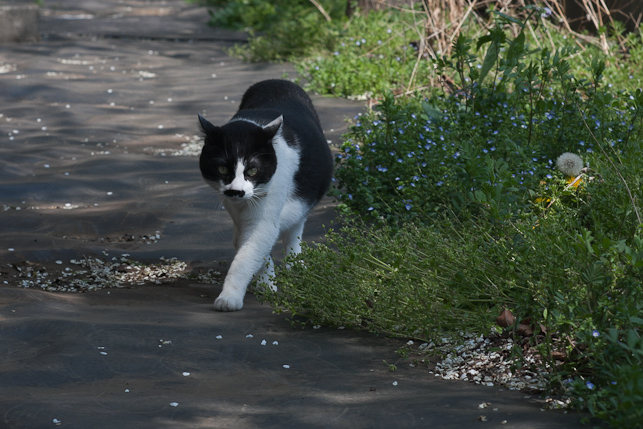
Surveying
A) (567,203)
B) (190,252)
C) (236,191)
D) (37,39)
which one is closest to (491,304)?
(567,203)

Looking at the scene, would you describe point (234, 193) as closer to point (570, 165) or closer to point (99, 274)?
point (99, 274)

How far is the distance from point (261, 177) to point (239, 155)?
16 cm

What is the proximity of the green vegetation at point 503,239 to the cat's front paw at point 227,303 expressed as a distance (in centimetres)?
21

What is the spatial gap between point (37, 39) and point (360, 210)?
989 centimetres

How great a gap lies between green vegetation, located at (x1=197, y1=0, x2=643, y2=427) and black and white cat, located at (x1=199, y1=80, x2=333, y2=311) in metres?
0.27

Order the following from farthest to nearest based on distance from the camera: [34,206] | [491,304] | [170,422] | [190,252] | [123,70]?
[123,70]
[34,206]
[190,252]
[491,304]
[170,422]

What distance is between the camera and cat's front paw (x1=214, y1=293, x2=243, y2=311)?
144 inches

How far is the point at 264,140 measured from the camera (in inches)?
146

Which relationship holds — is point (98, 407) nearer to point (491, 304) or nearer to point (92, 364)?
point (92, 364)

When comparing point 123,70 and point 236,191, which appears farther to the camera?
point 123,70

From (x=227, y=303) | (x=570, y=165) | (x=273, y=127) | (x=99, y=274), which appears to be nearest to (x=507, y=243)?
(x=570, y=165)

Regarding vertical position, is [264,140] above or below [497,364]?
above

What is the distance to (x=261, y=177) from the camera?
12.3ft

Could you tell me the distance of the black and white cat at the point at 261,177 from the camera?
367 cm
